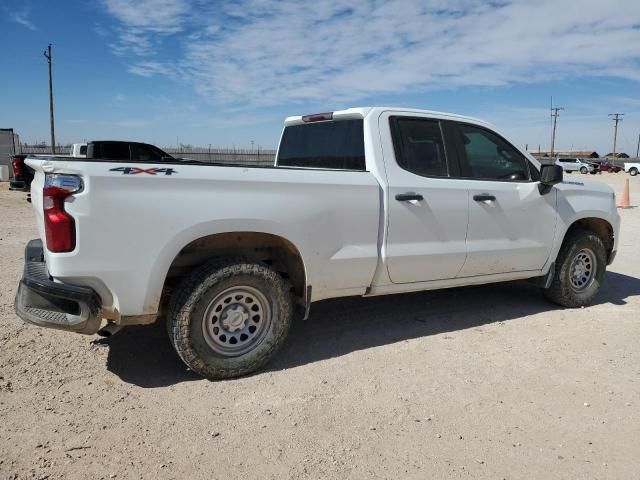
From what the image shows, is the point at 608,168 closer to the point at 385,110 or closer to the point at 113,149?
the point at 113,149

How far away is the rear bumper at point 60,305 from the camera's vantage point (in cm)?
312

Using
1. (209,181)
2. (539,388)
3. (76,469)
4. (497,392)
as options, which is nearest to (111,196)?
(209,181)

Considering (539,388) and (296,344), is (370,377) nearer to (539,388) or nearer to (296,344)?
(296,344)

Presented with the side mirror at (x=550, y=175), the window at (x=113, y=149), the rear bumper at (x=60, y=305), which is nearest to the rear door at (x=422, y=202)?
the side mirror at (x=550, y=175)

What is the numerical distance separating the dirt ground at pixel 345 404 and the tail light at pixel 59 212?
3.42 ft

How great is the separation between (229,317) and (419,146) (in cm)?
217

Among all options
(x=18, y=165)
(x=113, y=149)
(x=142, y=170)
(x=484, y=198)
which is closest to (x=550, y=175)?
(x=484, y=198)

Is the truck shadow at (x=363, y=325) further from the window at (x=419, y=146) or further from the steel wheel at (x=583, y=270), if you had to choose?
the window at (x=419, y=146)

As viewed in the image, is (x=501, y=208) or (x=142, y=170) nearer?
(x=142, y=170)

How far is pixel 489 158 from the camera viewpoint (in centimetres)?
491

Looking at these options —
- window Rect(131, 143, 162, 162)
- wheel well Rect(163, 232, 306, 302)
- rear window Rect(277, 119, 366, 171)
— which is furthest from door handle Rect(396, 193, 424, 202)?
window Rect(131, 143, 162, 162)

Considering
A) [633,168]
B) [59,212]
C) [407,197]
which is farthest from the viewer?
[633,168]

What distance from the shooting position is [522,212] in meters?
4.94

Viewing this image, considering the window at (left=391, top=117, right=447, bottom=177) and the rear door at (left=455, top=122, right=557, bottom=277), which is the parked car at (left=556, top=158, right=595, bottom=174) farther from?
the window at (left=391, top=117, right=447, bottom=177)
